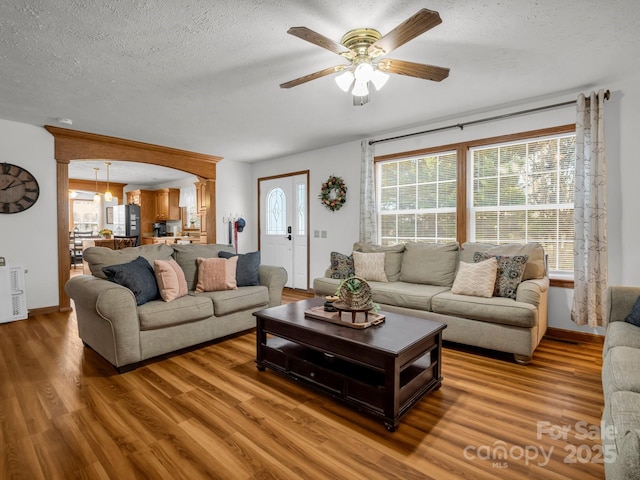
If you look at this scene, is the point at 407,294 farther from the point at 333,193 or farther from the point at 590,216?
the point at 333,193

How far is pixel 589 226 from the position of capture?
3.16 metres

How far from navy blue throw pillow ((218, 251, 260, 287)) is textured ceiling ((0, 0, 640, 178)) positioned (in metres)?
1.66

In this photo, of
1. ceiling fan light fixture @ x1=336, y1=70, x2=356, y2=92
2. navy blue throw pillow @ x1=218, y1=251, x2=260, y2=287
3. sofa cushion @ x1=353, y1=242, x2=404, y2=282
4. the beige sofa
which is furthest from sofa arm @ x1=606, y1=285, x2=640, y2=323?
navy blue throw pillow @ x1=218, y1=251, x2=260, y2=287

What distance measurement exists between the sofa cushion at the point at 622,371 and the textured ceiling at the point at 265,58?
6.62 feet

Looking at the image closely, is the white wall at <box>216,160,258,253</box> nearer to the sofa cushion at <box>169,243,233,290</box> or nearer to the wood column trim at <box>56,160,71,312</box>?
the wood column trim at <box>56,160,71,312</box>

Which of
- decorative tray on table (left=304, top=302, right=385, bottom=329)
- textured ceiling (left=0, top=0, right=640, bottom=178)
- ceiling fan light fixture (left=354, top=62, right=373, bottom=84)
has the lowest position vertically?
decorative tray on table (left=304, top=302, right=385, bottom=329)

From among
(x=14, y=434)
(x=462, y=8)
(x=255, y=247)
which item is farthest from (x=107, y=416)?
(x=255, y=247)

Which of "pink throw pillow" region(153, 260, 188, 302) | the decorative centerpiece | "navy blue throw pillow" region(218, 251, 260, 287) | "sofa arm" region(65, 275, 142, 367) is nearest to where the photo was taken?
the decorative centerpiece

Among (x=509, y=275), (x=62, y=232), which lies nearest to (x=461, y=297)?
(x=509, y=275)

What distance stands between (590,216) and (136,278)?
416cm

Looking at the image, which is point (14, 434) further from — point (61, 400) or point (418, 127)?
point (418, 127)

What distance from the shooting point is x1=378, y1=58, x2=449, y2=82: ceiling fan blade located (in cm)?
226

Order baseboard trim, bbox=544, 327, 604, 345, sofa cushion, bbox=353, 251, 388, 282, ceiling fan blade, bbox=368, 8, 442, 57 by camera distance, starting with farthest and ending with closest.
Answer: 1. sofa cushion, bbox=353, 251, 388, 282
2. baseboard trim, bbox=544, 327, 604, 345
3. ceiling fan blade, bbox=368, 8, 442, 57

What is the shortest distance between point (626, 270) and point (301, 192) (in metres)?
4.41
